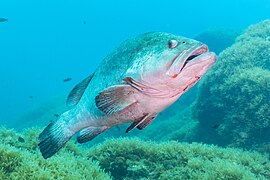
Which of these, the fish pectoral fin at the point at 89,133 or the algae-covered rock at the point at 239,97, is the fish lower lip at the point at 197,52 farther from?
the algae-covered rock at the point at 239,97

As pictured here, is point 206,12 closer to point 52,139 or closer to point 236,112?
point 236,112

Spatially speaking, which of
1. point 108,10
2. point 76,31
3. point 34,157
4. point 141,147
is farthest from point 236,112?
point 76,31

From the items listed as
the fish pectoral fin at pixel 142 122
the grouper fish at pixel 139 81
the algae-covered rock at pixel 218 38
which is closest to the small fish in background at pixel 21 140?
the grouper fish at pixel 139 81

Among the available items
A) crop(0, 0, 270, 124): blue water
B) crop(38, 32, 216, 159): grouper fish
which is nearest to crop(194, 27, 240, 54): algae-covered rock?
crop(38, 32, 216, 159): grouper fish

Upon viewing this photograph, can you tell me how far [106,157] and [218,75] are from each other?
568 centimetres

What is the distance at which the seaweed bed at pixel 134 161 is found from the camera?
492 cm

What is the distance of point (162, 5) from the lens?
13238 cm

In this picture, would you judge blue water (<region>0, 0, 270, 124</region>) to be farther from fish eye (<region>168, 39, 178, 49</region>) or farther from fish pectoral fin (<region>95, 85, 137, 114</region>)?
fish eye (<region>168, 39, 178, 49</region>)

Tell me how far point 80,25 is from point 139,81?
6263 inches

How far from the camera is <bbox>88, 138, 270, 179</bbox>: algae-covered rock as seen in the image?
6.21 meters

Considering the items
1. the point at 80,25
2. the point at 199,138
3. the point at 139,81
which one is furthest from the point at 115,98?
the point at 80,25

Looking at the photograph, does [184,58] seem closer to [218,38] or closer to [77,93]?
[77,93]

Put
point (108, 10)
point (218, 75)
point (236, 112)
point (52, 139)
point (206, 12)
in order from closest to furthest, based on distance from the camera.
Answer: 1. point (52, 139)
2. point (236, 112)
3. point (218, 75)
4. point (206, 12)
5. point (108, 10)

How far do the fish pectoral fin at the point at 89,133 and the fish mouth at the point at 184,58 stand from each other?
3.71 feet
